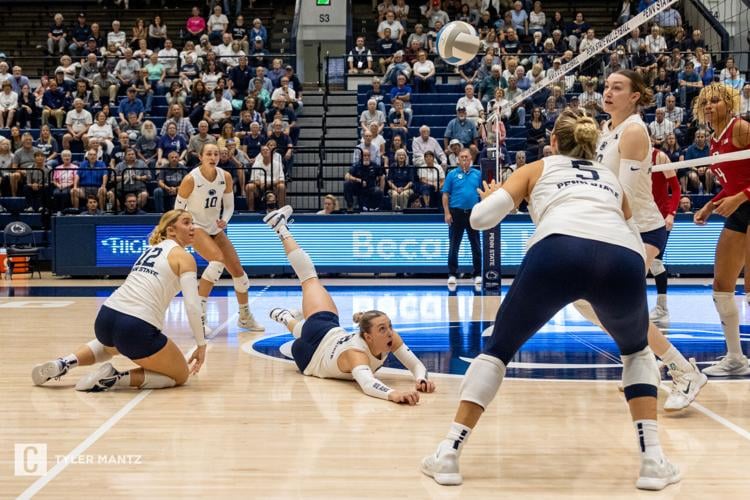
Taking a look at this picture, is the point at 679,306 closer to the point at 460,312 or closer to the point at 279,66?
the point at 460,312

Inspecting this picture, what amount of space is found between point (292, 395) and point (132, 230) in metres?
10.4

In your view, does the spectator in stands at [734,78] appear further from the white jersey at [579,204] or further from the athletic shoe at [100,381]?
the athletic shoe at [100,381]

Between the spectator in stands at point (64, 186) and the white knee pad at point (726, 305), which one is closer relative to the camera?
the white knee pad at point (726, 305)

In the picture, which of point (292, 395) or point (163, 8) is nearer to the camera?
point (292, 395)

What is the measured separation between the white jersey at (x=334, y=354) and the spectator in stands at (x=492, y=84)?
42.0ft

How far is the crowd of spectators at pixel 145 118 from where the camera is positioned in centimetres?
1653

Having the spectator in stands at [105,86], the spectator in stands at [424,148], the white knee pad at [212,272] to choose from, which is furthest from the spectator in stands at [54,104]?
the white knee pad at [212,272]

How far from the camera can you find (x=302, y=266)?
7.39m

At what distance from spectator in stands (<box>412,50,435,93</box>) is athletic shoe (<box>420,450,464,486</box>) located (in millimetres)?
16207

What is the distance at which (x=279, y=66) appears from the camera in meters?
20.1

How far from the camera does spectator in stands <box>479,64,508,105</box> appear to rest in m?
18.5

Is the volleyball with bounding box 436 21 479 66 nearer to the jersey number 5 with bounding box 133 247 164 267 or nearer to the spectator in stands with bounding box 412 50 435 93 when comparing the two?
the jersey number 5 with bounding box 133 247 164 267

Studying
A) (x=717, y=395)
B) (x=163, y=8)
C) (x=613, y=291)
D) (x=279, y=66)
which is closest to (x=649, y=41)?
(x=279, y=66)

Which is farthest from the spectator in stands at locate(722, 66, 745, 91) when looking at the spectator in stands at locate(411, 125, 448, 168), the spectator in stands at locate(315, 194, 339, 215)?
the spectator in stands at locate(315, 194, 339, 215)
